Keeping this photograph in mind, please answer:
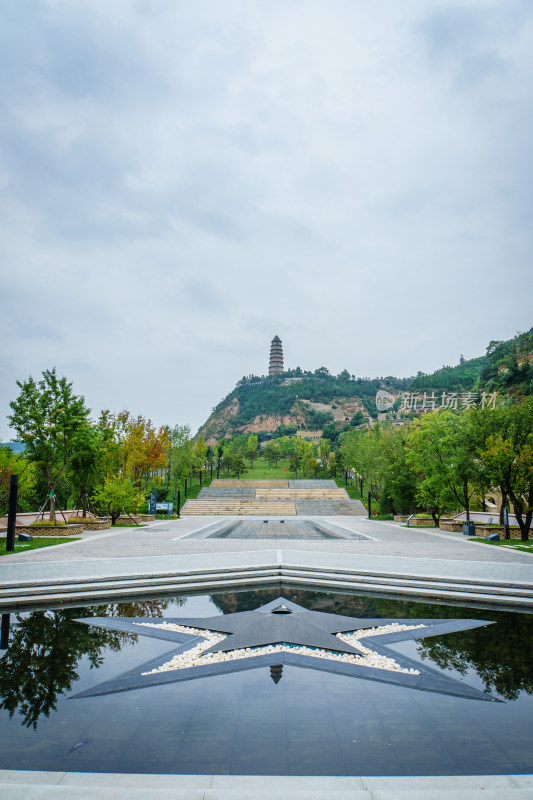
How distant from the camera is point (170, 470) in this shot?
45156 millimetres

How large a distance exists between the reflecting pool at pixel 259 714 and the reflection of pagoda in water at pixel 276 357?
567 ft

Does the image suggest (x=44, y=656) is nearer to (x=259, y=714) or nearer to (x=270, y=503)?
(x=259, y=714)

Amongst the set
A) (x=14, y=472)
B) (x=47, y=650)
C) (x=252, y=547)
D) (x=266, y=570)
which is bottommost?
(x=252, y=547)

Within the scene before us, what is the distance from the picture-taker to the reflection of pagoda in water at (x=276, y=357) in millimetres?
179500

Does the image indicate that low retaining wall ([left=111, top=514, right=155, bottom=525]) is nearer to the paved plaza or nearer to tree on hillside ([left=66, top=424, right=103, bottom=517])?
tree on hillside ([left=66, top=424, right=103, bottom=517])

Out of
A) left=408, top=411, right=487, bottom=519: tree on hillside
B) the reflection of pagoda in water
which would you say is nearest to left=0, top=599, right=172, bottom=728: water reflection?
left=408, top=411, right=487, bottom=519: tree on hillside

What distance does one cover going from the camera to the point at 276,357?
180 metres

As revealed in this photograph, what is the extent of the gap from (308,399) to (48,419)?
138398 millimetres

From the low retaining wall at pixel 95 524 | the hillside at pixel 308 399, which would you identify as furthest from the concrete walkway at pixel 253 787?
the hillside at pixel 308 399

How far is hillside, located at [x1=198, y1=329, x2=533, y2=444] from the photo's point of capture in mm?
136750

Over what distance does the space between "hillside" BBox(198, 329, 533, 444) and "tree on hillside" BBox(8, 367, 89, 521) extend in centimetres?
10497

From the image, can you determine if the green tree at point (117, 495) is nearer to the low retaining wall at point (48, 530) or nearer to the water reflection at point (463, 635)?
the low retaining wall at point (48, 530)

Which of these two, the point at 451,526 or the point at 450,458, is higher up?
the point at 450,458

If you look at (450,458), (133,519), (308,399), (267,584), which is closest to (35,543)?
(267,584)
